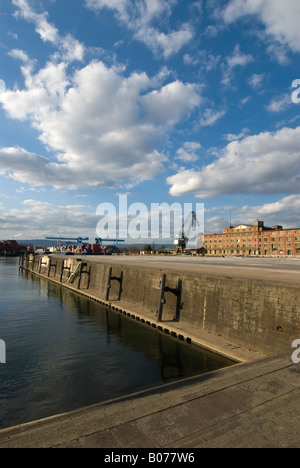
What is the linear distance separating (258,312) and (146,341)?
808 centimetres

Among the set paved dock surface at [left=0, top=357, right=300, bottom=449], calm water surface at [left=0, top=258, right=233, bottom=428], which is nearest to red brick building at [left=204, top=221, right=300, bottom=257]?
calm water surface at [left=0, top=258, right=233, bottom=428]

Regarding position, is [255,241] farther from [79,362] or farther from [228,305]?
[79,362]

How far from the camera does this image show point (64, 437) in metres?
4.87

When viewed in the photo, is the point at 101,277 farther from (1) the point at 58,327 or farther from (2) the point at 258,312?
(2) the point at 258,312

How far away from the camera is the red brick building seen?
11744cm

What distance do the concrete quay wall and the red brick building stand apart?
102220 mm

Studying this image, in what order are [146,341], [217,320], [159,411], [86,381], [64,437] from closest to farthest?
[64,437]
[159,411]
[86,381]
[217,320]
[146,341]

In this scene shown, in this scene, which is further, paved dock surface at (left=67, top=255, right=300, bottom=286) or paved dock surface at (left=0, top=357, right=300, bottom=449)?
paved dock surface at (left=67, top=255, right=300, bottom=286)

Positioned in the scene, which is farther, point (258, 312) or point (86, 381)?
point (258, 312)

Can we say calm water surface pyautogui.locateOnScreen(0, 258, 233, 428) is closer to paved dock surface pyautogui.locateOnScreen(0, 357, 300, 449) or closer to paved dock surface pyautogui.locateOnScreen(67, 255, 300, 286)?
paved dock surface pyautogui.locateOnScreen(0, 357, 300, 449)

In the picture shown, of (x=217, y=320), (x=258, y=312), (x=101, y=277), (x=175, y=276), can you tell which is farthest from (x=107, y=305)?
(x=258, y=312)

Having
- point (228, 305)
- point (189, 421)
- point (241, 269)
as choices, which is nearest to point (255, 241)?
point (241, 269)

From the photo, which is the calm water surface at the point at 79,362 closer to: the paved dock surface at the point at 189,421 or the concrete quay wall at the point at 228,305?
the concrete quay wall at the point at 228,305

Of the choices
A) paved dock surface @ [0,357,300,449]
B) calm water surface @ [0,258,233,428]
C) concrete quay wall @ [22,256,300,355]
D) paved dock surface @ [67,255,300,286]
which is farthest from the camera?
paved dock surface @ [67,255,300,286]
